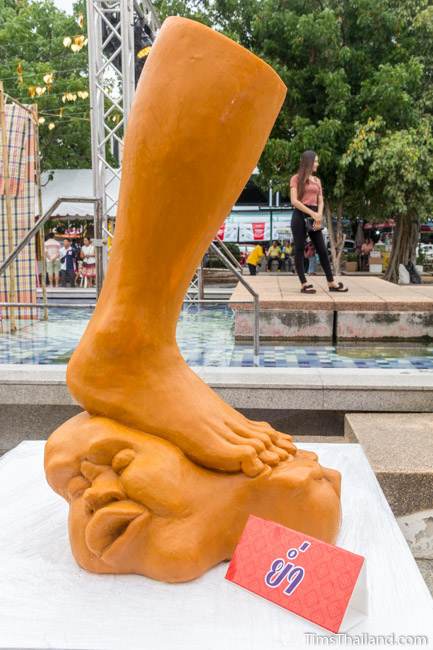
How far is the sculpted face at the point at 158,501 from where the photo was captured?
1.35m

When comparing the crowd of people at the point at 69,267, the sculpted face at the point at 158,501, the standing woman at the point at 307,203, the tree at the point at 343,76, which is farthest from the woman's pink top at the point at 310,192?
the crowd of people at the point at 69,267

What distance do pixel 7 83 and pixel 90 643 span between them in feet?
46.6

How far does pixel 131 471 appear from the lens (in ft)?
4.46

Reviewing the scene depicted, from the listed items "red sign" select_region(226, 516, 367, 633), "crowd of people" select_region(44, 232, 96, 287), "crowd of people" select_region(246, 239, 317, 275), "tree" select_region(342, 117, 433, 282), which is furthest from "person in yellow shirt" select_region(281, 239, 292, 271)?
"red sign" select_region(226, 516, 367, 633)

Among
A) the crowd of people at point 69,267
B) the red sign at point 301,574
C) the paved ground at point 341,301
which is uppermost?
the paved ground at point 341,301

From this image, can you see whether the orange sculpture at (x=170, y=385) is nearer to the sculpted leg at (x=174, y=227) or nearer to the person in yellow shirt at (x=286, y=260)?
the sculpted leg at (x=174, y=227)

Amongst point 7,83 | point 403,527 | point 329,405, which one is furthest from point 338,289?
point 7,83

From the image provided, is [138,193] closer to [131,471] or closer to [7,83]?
[131,471]

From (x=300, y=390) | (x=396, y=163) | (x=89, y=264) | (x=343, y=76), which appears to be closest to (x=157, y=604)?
(x=300, y=390)

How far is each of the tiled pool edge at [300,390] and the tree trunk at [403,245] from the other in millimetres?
9575

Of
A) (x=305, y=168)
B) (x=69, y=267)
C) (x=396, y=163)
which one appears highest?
(x=396, y=163)

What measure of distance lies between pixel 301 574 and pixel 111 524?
43 cm

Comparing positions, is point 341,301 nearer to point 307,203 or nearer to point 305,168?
point 307,203

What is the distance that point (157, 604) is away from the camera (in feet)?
4.20
